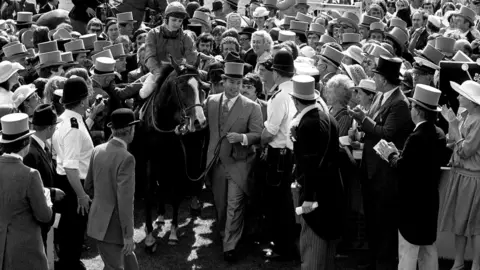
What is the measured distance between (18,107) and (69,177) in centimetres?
145

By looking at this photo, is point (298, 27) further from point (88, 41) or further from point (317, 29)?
point (88, 41)

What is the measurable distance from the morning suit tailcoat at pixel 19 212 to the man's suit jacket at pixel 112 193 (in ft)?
2.17

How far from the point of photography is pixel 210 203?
10711 millimetres

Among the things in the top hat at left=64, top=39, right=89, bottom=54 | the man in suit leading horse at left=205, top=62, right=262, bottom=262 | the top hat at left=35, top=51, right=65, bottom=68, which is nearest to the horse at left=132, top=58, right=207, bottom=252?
the man in suit leading horse at left=205, top=62, right=262, bottom=262

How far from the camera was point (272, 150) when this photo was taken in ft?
28.3

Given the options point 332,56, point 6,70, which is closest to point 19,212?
point 6,70

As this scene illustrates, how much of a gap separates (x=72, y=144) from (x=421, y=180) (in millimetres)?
3671

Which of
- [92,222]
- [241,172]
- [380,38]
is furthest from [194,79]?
[380,38]

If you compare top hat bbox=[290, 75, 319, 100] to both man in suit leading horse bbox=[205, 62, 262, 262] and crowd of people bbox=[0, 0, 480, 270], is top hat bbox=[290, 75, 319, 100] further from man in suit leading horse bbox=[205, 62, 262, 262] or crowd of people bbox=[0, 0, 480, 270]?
man in suit leading horse bbox=[205, 62, 262, 262]

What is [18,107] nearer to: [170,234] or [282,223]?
[170,234]

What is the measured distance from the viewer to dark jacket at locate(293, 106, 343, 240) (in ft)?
21.9

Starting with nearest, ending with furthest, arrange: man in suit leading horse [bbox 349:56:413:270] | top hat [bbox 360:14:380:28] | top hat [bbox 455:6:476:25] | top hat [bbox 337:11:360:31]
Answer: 1. man in suit leading horse [bbox 349:56:413:270]
2. top hat [bbox 455:6:476:25]
3. top hat [bbox 337:11:360:31]
4. top hat [bbox 360:14:380:28]

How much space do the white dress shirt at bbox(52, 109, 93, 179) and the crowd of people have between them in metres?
0.02

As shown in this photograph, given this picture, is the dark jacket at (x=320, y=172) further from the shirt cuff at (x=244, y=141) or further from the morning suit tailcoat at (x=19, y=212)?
the morning suit tailcoat at (x=19, y=212)
